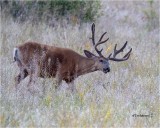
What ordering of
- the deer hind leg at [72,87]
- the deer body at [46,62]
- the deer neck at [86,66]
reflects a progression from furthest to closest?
the deer neck at [86,66]
the deer body at [46,62]
the deer hind leg at [72,87]

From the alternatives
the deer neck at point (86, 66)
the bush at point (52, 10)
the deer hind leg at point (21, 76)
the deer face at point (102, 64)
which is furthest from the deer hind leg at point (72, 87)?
→ the bush at point (52, 10)

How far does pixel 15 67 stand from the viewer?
11.5 metres

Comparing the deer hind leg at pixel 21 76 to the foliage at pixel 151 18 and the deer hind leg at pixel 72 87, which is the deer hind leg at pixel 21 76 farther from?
the foliage at pixel 151 18

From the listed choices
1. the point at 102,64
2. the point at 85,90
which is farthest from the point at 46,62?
the point at 85,90

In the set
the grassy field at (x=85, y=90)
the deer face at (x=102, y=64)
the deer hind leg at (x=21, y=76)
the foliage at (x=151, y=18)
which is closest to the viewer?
the grassy field at (x=85, y=90)

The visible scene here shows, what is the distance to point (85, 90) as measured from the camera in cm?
980

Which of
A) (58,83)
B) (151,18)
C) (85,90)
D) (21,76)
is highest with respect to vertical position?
(151,18)

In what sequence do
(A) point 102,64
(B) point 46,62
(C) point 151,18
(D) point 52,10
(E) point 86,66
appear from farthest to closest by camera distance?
(C) point 151,18, (D) point 52,10, (E) point 86,66, (A) point 102,64, (B) point 46,62

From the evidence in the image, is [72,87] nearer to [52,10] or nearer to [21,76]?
[21,76]

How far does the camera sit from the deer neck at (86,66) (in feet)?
36.2

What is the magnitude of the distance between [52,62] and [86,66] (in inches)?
27.2

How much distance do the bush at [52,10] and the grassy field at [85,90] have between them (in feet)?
2.08

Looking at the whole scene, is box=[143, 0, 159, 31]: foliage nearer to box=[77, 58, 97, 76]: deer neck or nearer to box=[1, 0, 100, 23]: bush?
box=[1, 0, 100, 23]: bush

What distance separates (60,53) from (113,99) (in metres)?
2.29
